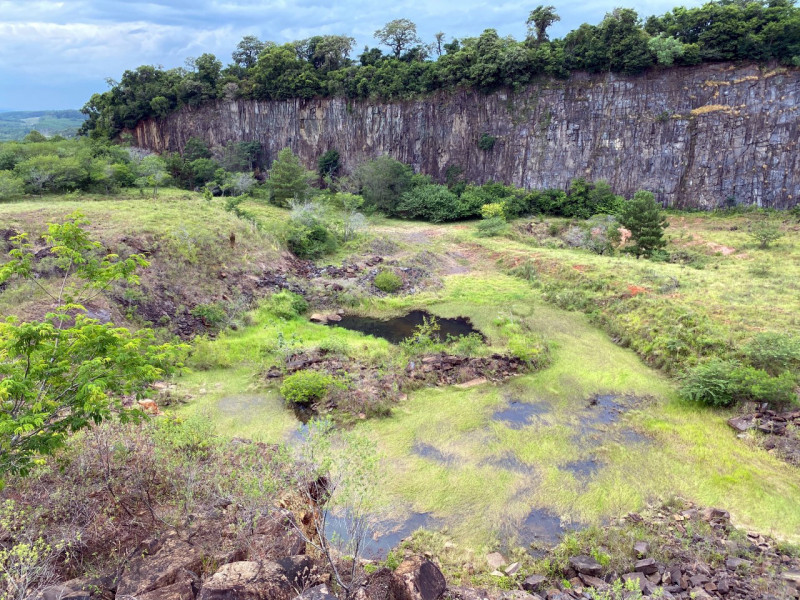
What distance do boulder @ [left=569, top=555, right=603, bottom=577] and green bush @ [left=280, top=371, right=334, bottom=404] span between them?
6902 millimetres

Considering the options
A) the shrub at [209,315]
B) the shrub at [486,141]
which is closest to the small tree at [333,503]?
the shrub at [209,315]

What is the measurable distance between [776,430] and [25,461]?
13531 mm

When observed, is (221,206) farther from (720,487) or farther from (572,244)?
(720,487)

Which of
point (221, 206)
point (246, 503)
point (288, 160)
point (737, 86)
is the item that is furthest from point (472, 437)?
point (737, 86)

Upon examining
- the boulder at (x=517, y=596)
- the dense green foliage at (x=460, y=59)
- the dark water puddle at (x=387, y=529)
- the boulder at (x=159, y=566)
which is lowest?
the dark water puddle at (x=387, y=529)

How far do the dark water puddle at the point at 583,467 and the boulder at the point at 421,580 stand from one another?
461 cm

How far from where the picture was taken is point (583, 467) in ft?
31.1

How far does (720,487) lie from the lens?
864 centimetres

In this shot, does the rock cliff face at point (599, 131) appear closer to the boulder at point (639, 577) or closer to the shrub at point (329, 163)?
the shrub at point (329, 163)

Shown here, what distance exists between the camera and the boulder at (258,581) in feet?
15.8

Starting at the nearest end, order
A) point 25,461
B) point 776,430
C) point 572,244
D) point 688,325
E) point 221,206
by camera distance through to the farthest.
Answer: point 25,461, point 776,430, point 688,325, point 221,206, point 572,244

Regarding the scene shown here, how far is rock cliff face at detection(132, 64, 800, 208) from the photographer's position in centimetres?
2939

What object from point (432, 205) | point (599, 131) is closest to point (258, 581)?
point (432, 205)

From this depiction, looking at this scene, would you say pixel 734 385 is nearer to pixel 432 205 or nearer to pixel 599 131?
pixel 432 205
